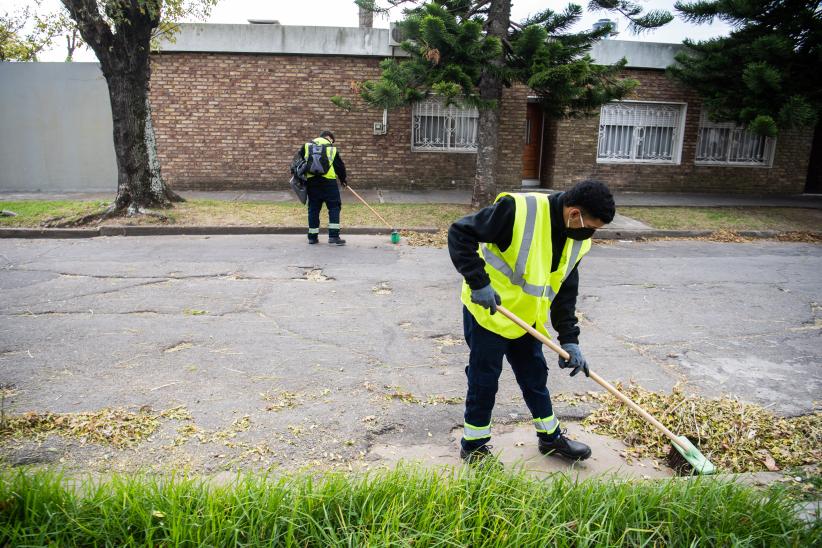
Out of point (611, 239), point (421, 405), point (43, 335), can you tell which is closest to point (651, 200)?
point (611, 239)

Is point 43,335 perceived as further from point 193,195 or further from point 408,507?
point 193,195

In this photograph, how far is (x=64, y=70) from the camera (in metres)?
14.4

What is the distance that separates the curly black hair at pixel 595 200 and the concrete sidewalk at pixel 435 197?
10.2m

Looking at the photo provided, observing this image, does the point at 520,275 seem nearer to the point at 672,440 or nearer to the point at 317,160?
the point at 672,440

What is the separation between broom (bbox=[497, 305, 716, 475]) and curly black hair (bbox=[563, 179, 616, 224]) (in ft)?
2.08

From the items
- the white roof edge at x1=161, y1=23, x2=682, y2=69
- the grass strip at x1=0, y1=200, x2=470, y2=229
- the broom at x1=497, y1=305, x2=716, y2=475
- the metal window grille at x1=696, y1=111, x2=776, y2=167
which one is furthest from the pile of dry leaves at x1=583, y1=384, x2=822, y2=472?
the metal window grille at x1=696, y1=111, x2=776, y2=167

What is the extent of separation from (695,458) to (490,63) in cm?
872

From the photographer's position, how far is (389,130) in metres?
14.6

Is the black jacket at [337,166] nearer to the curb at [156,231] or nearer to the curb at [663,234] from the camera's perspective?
the curb at [156,231]

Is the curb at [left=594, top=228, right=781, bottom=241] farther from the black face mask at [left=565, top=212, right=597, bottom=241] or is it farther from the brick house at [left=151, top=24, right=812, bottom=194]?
the black face mask at [left=565, top=212, right=597, bottom=241]

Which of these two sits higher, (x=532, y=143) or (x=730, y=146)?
(x=730, y=146)

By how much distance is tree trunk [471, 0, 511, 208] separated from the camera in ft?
35.9

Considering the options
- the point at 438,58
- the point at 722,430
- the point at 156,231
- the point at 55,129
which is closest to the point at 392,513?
the point at 722,430

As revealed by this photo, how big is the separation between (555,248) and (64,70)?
15.0 metres
